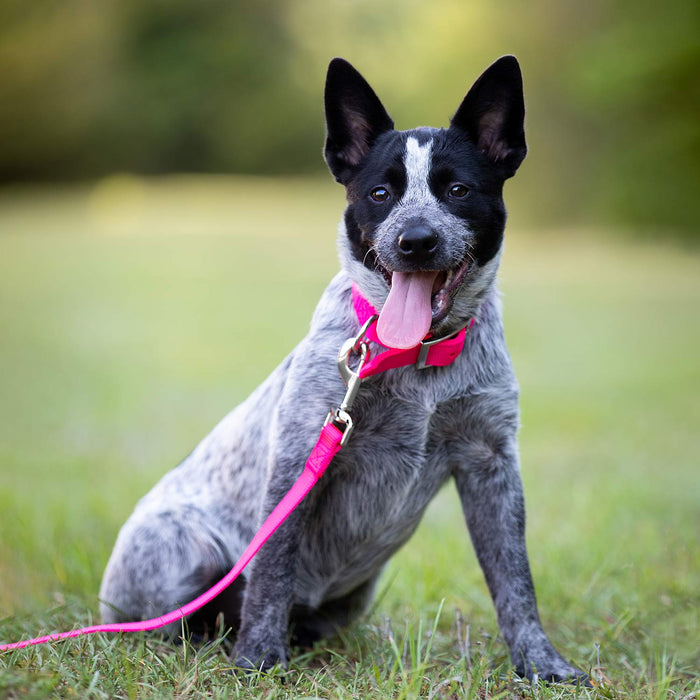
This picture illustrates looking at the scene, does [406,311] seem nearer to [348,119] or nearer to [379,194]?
[379,194]

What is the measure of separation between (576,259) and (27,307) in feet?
35.6

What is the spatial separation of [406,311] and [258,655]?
4.03 ft

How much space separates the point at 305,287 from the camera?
14.5m

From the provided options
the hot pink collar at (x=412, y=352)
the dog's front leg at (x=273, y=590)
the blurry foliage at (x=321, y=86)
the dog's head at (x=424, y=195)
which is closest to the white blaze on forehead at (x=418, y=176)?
the dog's head at (x=424, y=195)

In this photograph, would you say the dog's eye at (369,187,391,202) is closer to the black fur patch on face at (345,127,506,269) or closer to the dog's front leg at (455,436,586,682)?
the black fur patch on face at (345,127,506,269)

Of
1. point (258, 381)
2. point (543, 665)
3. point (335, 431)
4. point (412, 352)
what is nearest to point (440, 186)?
point (412, 352)

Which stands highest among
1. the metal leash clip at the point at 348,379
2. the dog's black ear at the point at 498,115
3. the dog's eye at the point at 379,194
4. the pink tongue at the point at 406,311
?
the dog's black ear at the point at 498,115

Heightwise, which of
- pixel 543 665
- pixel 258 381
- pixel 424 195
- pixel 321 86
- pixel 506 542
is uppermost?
pixel 321 86

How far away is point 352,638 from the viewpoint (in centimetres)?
329

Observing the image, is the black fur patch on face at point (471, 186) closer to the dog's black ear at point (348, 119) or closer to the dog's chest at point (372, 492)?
the dog's black ear at point (348, 119)

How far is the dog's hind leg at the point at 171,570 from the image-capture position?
125 inches

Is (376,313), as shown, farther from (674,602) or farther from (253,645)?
(674,602)

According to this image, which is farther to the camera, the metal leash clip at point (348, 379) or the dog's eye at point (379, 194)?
the dog's eye at point (379, 194)

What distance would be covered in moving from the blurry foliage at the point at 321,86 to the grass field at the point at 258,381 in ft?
10.7
